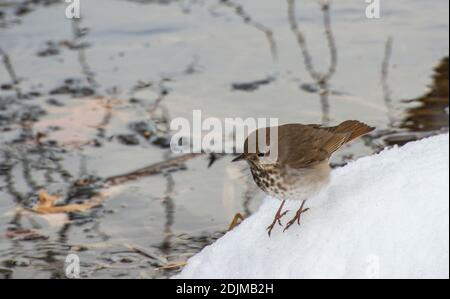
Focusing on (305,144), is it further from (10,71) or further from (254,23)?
(254,23)

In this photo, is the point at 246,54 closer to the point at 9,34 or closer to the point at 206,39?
the point at 206,39

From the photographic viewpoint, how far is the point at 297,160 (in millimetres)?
3918

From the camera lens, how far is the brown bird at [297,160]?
3734 millimetres

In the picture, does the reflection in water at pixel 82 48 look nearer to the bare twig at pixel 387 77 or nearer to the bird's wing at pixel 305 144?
the bare twig at pixel 387 77

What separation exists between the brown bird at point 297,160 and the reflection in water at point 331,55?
2336mm

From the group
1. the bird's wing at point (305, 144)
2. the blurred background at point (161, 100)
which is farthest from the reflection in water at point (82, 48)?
the bird's wing at point (305, 144)

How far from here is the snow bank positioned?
9.66ft

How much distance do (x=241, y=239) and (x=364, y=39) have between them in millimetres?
4492

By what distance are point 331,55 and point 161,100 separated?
5.19 ft

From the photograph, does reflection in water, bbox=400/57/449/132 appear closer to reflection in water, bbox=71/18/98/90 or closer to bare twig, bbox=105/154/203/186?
bare twig, bbox=105/154/203/186

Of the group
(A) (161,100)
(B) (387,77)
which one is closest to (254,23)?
(B) (387,77)

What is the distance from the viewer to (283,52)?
25.4 ft

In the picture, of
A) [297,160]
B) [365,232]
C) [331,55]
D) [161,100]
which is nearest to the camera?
[365,232]

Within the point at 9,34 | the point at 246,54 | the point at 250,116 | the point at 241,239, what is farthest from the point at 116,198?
the point at 9,34
